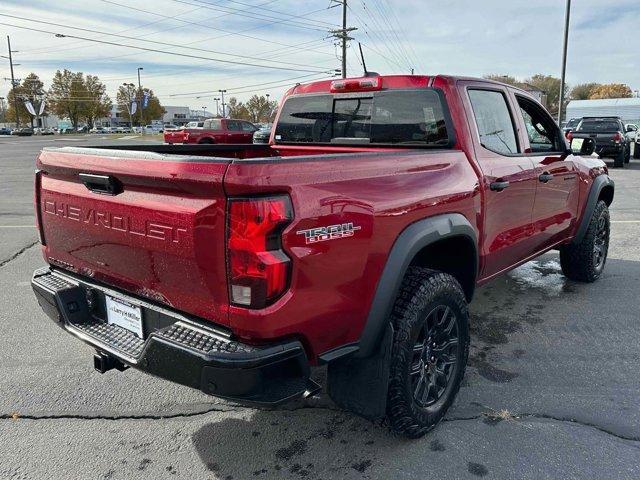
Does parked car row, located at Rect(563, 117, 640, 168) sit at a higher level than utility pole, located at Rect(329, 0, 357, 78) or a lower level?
lower

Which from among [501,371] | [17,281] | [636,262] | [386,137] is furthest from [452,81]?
[17,281]

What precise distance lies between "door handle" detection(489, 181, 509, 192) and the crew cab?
47.1 ft

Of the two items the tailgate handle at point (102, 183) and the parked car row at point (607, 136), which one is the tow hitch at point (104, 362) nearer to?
the tailgate handle at point (102, 183)

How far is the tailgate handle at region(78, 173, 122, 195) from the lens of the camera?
2242mm

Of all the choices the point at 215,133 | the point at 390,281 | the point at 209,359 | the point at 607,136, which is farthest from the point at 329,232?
the point at 215,133

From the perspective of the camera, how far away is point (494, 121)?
3482 mm

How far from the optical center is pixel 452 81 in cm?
319

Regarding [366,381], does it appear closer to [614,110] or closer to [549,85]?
[614,110]

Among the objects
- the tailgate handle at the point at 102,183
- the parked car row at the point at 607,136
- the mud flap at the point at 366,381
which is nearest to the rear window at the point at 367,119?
the mud flap at the point at 366,381

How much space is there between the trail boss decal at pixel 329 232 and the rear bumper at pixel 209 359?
16.4 inches

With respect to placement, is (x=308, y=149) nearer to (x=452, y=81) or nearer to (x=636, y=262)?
(x=452, y=81)

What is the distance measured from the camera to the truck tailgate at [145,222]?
194 cm

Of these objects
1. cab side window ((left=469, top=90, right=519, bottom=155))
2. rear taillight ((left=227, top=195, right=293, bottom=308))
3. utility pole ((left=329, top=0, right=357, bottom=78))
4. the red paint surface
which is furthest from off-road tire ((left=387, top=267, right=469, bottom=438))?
utility pole ((left=329, top=0, right=357, bottom=78))

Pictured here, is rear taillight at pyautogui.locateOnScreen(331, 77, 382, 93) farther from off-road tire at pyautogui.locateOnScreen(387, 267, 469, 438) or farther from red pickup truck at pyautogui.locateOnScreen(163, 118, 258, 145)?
red pickup truck at pyautogui.locateOnScreen(163, 118, 258, 145)
